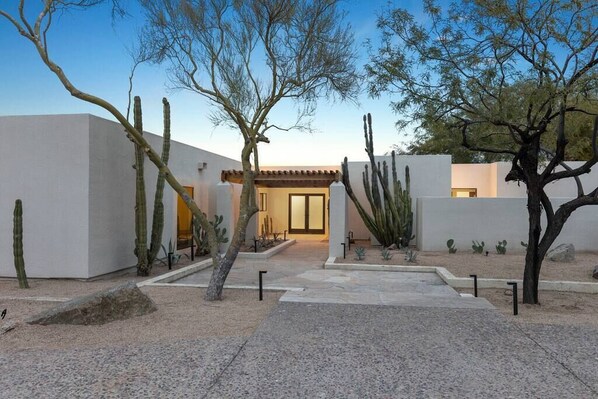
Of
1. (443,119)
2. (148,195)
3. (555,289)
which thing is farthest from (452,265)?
(148,195)

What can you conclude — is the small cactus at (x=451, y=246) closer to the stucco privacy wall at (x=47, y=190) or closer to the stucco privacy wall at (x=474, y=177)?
the stucco privacy wall at (x=474, y=177)

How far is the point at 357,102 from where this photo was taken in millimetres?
10828

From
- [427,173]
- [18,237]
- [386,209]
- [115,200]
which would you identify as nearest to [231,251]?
[18,237]

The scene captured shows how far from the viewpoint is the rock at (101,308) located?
229 inches

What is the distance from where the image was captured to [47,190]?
9297 mm

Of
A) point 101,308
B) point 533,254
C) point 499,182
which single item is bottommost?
point 101,308

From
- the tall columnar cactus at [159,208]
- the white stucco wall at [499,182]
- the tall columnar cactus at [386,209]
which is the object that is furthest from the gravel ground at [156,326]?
the white stucco wall at [499,182]

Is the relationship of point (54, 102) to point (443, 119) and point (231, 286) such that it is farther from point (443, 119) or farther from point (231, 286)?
point (443, 119)

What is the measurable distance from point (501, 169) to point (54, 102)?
1743cm

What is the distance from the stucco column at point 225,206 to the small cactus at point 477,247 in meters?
7.45

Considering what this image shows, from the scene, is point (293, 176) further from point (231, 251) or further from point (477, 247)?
point (231, 251)

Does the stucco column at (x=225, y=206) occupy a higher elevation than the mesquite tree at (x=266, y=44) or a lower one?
lower

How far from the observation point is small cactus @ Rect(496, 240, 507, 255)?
1336 cm

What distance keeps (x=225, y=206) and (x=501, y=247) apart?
842 cm
